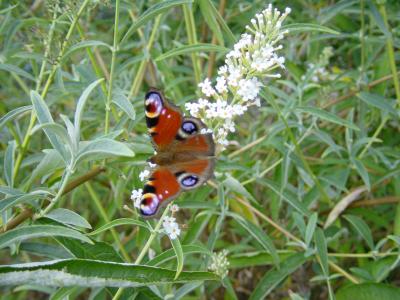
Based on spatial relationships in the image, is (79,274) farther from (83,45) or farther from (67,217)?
(83,45)

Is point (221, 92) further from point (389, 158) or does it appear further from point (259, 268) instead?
point (259, 268)

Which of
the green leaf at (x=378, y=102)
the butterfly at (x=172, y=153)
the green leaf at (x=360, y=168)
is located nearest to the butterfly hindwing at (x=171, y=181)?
the butterfly at (x=172, y=153)

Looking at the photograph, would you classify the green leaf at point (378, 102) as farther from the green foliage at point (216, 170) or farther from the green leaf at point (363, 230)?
the green leaf at point (363, 230)

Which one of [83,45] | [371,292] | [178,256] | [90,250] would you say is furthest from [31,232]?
[371,292]

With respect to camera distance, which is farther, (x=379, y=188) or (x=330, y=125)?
(x=330, y=125)

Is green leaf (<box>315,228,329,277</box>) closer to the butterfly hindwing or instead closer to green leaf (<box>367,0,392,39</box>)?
the butterfly hindwing

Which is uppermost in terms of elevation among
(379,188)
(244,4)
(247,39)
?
(244,4)

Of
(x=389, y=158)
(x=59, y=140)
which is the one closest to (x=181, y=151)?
(x=59, y=140)
